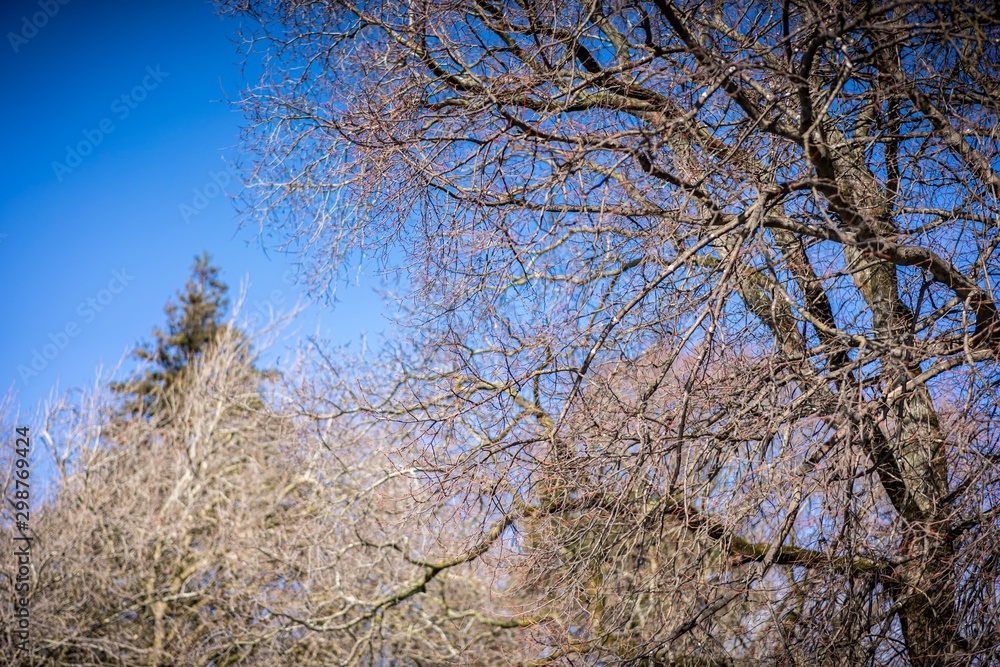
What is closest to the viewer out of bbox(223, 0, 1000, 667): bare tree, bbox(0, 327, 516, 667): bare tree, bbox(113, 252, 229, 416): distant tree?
bbox(223, 0, 1000, 667): bare tree

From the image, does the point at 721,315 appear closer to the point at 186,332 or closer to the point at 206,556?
the point at 206,556

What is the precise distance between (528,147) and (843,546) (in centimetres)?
322

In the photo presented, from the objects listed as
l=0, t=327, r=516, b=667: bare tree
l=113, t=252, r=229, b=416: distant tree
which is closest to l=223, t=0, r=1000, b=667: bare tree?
l=0, t=327, r=516, b=667: bare tree

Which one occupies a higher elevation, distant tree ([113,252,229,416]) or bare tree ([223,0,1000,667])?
distant tree ([113,252,229,416])

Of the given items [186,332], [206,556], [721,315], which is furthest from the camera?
[186,332]

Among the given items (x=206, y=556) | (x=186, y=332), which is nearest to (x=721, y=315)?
(x=206, y=556)

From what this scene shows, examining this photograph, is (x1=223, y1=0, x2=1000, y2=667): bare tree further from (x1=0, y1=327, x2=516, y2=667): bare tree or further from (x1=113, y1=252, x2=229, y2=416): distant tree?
(x1=113, y1=252, x2=229, y2=416): distant tree

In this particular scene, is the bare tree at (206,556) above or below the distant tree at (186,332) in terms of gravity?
below

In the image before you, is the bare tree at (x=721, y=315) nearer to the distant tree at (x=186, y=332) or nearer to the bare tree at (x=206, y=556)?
the bare tree at (x=206, y=556)

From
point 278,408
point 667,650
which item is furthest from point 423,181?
point 278,408

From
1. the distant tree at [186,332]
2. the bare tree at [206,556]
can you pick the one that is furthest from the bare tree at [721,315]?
the distant tree at [186,332]

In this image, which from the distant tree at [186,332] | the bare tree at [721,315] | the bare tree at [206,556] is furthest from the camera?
the distant tree at [186,332]

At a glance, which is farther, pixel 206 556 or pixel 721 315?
pixel 206 556

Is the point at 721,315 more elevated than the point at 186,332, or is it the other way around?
the point at 186,332
